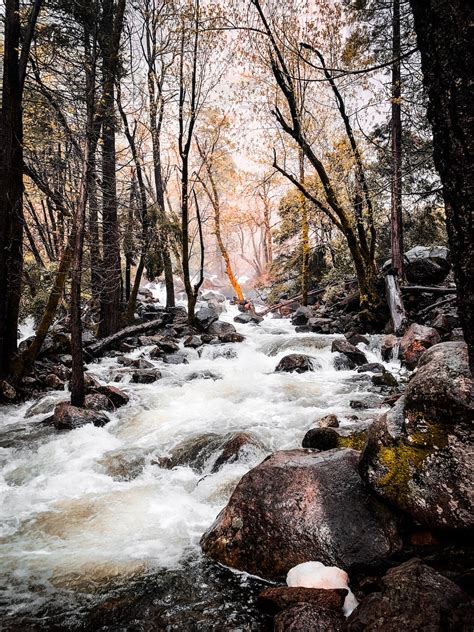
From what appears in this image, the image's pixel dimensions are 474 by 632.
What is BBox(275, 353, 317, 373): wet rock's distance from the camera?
1033 centimetres

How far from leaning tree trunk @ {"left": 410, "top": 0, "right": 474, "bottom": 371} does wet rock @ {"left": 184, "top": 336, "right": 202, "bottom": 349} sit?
1164cm

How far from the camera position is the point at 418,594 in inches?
82.6

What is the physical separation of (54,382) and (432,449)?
857cm

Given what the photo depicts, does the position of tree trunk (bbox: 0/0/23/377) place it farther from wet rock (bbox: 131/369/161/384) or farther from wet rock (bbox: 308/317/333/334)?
wet rock (bbox: 308/317/333/334)

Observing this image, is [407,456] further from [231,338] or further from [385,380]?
[231,338]

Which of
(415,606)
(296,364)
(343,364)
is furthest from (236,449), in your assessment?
(343,364)

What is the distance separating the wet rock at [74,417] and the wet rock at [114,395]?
0.86 meters

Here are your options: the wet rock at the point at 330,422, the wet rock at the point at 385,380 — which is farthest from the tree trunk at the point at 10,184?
the wet rock at the point at 385,380

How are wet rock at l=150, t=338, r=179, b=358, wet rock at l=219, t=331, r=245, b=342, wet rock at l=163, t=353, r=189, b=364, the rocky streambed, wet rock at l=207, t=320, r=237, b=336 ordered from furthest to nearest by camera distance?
wet rock at l=207, t=320, r=237, b=336 < wet rock at l=219, t=331, r=245, b=342 < wet rock at l=150, t=338, r=179, b=358 < wet rock at l=163, t=353, r=189, b=364 < the rocky streambed

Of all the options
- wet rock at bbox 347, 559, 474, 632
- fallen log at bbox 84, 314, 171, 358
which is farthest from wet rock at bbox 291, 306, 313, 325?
wet rock at bbox 347, 559, 474, 632

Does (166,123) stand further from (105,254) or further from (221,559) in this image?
(221,559)

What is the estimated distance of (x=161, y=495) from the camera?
4641 millimetres

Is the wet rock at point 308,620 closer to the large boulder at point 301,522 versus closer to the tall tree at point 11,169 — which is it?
the large boulder at point 301,522

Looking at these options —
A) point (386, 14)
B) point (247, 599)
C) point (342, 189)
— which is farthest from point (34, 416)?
point (386, 14)
